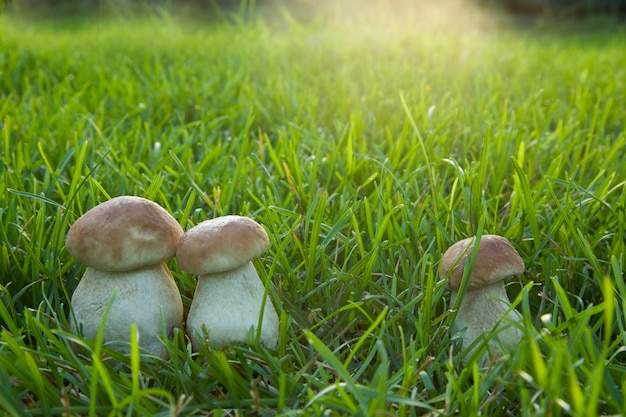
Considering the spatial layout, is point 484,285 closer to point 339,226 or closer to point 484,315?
point 484,315

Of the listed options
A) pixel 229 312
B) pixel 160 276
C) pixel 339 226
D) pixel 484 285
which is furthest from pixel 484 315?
pixel 160 276

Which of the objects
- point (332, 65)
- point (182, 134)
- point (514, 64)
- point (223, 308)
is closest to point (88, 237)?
point (223, 308)

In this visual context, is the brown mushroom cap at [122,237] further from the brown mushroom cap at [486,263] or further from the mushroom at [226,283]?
the brown mushroom cap at [486,263]

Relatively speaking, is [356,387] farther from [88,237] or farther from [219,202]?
[219,202]

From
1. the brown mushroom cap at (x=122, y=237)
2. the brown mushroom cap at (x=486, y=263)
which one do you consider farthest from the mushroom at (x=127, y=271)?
the brown mushroom cap at (x=486, y=263)

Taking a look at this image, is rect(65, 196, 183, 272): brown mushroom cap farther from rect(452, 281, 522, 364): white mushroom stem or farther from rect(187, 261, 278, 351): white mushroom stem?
rect(452, 281, 522, 364): white mushroom stem

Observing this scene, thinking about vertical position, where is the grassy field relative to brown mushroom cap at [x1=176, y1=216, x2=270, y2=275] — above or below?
below

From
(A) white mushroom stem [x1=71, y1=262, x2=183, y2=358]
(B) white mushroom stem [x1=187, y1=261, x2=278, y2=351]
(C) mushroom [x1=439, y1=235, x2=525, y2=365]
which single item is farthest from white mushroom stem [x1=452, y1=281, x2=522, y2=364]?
(A) white mushroom stem [x1=71, y1=262, x2=183, y2=358]
